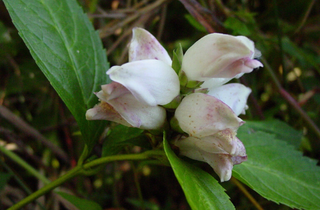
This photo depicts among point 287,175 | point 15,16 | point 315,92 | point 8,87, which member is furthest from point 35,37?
point 315,92

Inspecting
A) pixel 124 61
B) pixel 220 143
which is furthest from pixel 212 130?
pixel 124 61

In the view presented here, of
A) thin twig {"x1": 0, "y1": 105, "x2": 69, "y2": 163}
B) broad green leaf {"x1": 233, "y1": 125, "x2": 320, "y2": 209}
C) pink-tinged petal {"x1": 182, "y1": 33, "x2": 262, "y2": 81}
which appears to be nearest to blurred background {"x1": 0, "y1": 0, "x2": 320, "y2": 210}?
thin twig {"x1": 0, "y1": 105, "x2": 69, "y2": 163}

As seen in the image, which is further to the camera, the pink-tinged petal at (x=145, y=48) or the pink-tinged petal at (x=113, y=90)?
the pink-tinged petal at (x=145, y=48)

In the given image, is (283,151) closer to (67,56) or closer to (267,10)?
(67,56)

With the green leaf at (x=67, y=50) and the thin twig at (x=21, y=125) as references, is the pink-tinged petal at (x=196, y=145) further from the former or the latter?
the thin twig at (x=21, y=125)

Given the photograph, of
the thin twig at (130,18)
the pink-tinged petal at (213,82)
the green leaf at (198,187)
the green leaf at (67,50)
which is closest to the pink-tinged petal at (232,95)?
the pink-tinged petal at (213,82)
